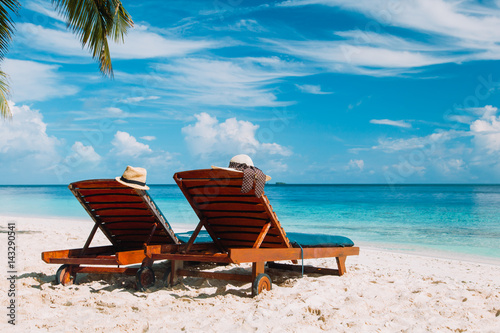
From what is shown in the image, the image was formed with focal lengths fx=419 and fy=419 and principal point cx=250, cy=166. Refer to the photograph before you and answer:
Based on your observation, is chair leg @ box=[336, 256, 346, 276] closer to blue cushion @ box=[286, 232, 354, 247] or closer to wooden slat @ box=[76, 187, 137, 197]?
blue cushion @ box=[286, 232, 354, 247]

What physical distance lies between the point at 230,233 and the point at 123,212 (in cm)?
117

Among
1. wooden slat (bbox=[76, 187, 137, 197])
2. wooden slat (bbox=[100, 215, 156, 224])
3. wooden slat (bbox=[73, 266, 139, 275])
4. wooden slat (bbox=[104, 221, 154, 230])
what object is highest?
wooden slat (bbox=[76, 187, 137, 197])

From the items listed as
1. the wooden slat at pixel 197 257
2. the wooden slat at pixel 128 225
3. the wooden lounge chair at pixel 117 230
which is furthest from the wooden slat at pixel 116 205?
the wooden slat at pixel 197 257

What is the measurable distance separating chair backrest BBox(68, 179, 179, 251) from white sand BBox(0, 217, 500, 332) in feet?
1.58

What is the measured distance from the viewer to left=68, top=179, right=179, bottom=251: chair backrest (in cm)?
414

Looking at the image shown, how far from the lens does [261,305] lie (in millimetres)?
3406

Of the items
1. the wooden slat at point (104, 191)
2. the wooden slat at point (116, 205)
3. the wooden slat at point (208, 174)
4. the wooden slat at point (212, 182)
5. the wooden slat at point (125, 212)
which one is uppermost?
the wooden slat at point (208, 174)

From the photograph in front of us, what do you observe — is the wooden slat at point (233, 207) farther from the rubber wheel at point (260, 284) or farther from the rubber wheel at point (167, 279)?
the rubber wheel at point (167, 279)

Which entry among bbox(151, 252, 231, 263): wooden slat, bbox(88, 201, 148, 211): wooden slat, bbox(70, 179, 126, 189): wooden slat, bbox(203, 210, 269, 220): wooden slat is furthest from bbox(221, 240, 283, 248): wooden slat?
bbox(70, 179, 126, 189): wooden slat

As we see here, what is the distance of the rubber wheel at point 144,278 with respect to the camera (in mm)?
4020

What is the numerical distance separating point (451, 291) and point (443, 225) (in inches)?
542

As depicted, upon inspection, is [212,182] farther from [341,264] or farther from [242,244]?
[341,264]

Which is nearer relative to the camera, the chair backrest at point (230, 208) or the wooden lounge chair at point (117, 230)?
the chair backrest at point (230, 208)

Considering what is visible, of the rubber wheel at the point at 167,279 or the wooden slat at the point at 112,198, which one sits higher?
the wooden slat at the point at 112,198
